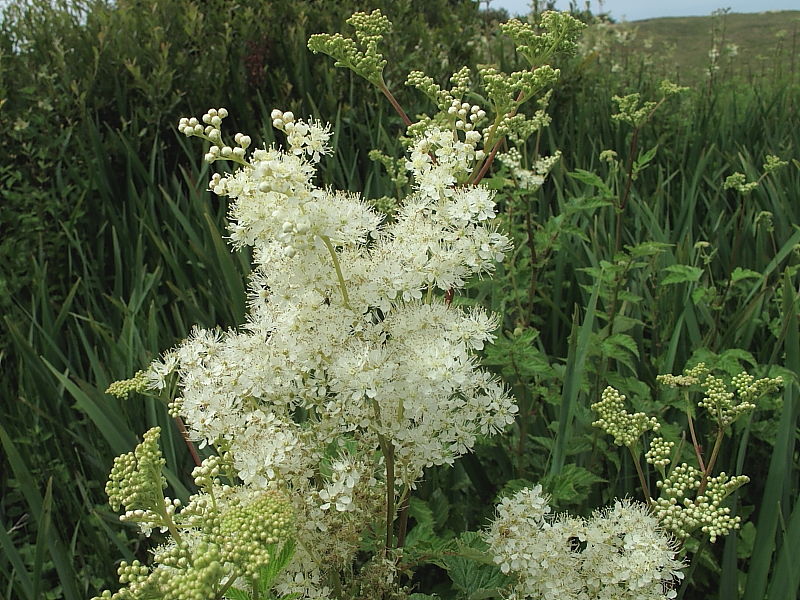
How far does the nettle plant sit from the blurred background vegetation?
34cm

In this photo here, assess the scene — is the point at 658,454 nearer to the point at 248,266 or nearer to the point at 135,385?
the point at 135,385

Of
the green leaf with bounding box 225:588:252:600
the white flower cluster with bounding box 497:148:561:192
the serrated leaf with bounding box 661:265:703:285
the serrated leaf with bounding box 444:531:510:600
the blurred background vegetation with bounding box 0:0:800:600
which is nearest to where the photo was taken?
the green leaf with bounding box 225:588:252:600

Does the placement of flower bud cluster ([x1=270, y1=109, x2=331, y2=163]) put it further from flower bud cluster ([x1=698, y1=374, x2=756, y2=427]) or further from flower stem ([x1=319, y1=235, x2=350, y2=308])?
flower bud cluster ([x1=698, y1=374, x2=756, y2=427])

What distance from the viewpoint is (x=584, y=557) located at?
1.23 meters

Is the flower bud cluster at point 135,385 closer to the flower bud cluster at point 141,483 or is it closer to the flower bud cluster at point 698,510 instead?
the flower bud cluster at point 141,483

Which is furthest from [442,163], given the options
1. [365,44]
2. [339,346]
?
[365,44]

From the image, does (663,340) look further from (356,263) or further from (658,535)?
(356,263)

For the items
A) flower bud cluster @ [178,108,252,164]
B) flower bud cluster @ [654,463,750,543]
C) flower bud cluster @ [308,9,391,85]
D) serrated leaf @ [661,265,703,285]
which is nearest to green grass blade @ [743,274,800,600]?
flower bud cluster @ [654,463,750,543]

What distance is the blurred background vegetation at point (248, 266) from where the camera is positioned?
1.94 metres

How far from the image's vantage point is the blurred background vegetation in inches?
76.3

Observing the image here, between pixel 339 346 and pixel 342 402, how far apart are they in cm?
8

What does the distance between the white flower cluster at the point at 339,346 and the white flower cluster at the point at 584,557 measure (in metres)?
0.18

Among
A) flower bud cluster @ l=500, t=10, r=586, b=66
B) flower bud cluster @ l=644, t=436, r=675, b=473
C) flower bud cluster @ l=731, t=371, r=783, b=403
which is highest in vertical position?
flower bud cluster @ l=500, t=10, r=586, b=66

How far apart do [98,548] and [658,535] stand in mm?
1491
